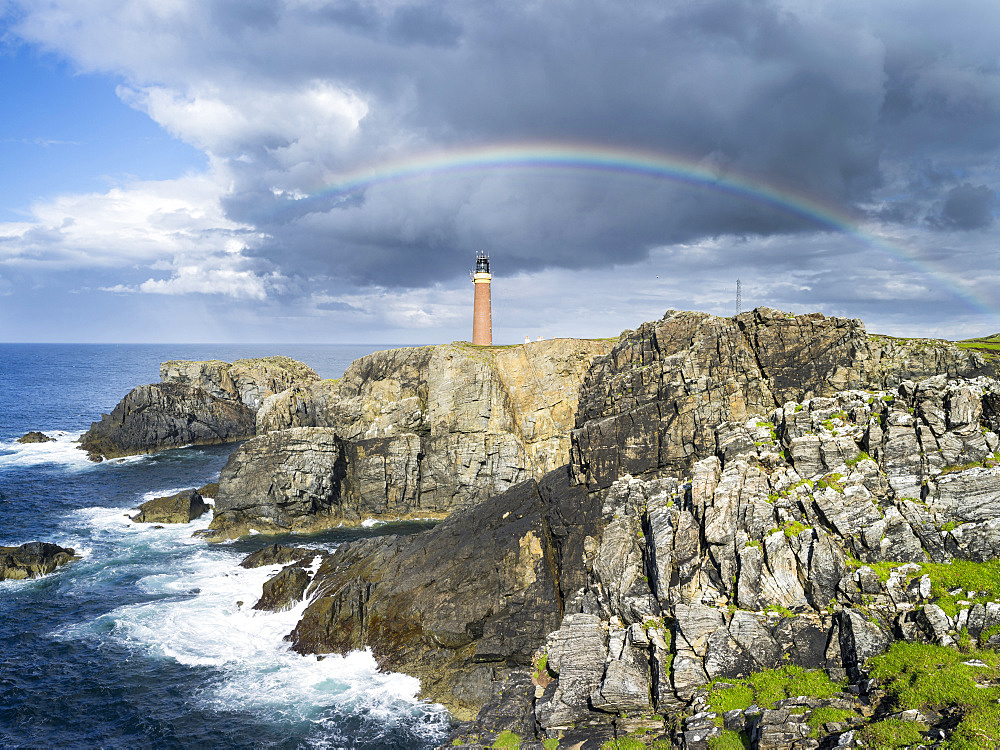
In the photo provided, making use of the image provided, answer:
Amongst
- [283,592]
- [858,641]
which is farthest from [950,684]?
[283,592]

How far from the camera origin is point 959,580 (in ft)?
64.4

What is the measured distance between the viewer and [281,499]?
184ft

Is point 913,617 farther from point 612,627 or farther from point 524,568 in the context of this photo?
point 524,568

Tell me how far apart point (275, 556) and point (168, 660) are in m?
13.7

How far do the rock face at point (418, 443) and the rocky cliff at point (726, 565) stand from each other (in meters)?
20.3

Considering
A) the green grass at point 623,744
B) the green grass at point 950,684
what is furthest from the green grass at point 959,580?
the green grass at point 623,744

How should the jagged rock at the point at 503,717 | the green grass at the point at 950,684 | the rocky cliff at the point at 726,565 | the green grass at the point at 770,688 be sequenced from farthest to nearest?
the jagged rock at the point at 503,717
the rocky cliff at the point at 726,565
the green grass at the point at 770,688
the green grass at the point at 950,684

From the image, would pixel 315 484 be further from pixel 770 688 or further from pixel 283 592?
pixel 770 688

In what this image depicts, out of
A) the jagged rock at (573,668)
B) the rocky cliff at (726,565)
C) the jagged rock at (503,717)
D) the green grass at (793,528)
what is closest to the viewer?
the rocky cliff at (726,565)

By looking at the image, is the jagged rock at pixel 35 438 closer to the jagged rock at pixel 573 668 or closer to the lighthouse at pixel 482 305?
the lighthouse at pixel 482 305

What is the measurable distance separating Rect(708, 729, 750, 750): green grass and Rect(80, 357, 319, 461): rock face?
289ft

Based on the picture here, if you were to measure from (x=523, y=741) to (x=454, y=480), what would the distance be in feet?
129

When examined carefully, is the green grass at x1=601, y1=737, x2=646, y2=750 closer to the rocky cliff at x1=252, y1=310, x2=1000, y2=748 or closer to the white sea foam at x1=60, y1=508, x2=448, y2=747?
the rocky cliff at x1=252, y1=310, x2=1000, y2=748

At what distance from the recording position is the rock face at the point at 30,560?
4303 cm
